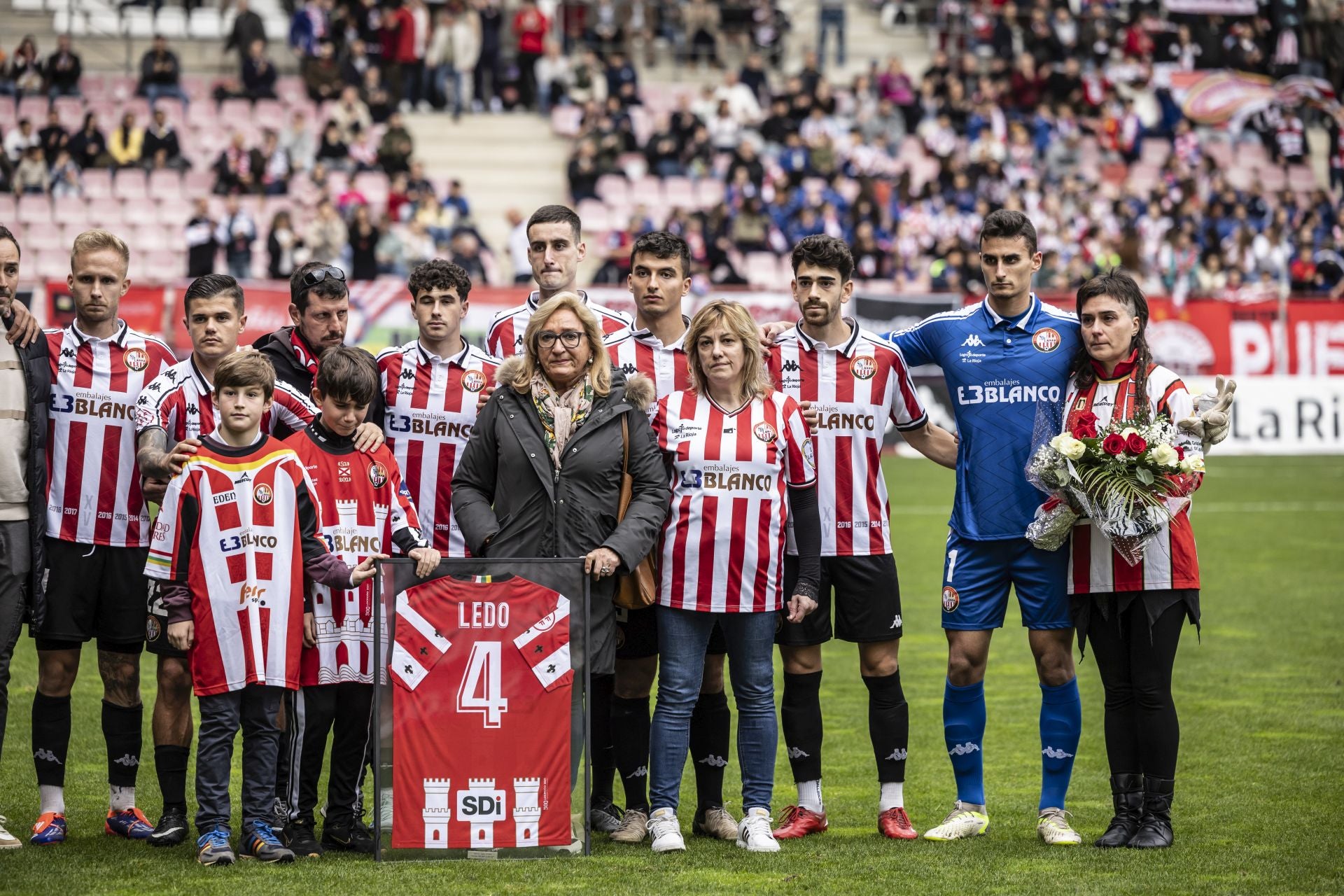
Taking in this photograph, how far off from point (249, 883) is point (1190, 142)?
A: 2771 cm

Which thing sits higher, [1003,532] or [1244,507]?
[1244,507]

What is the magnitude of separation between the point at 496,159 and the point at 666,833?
23.0m

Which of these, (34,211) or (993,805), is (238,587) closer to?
(993,805)

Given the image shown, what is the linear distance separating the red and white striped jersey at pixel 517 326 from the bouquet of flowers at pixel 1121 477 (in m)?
2.04

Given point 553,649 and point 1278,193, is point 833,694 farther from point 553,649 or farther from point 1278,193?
point 1278,193

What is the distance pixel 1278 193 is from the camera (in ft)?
92.5

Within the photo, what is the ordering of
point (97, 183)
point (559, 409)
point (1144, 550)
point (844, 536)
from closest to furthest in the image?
point (559, 409), point (1144, 550), point (844, 536), point (97, 183)

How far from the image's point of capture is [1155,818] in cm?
607

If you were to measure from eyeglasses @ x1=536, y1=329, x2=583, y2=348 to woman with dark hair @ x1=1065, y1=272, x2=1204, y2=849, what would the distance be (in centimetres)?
198

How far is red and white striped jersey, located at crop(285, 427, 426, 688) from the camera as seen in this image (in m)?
5.93

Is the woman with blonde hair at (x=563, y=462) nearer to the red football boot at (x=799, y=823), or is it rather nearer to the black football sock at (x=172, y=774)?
→ the red football boot at (x=799, y=823)

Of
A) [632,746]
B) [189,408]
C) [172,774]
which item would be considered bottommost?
[172,774]

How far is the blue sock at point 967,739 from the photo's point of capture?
629cm

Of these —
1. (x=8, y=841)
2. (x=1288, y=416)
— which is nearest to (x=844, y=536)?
(x=8, y=841)
